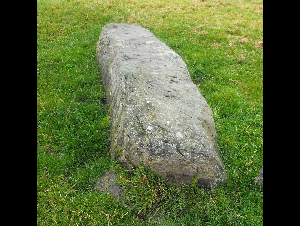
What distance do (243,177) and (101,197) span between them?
3789mm

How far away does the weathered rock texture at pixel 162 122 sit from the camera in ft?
19.4

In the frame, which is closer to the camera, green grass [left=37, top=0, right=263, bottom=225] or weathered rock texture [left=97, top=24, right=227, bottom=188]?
green grass [left=37, top=0, right=263, bottom=225]

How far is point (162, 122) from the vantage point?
6.29m

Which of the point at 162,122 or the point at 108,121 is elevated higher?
the point at 162,122

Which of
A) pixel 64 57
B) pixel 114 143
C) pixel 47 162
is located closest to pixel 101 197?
pixel 114 143

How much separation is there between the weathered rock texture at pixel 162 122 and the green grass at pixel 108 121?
1.21 ft

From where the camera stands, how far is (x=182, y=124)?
20.7 feet

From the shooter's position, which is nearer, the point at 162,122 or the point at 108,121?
the point at 162,122

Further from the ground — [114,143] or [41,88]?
[41,88]

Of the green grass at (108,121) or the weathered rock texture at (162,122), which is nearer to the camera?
the green grass at (108,121)

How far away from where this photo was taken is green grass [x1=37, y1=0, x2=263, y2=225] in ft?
18.6

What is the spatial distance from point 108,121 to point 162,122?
2705mm

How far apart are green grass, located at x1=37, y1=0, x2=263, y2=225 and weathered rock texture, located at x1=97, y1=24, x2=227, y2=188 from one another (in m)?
0.37

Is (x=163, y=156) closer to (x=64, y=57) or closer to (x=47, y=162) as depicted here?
(x=47, y=162)
